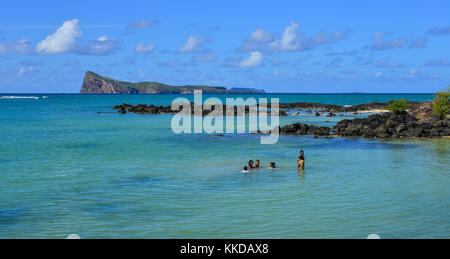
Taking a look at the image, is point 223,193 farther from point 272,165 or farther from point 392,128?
point 392,128

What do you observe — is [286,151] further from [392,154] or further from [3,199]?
[3,199]

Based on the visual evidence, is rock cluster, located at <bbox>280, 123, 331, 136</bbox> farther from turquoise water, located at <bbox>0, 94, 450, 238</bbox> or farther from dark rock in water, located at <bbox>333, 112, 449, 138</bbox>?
turquoise water, located at <bbox>0, 94, 450, 238</bbox>

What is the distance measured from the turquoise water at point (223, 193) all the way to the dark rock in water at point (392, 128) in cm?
689

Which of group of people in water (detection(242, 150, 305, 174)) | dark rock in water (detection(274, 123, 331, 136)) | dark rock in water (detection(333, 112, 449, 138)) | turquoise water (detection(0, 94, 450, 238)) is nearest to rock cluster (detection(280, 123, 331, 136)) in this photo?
dark rock in water (detection(274, 123, 331, 136))

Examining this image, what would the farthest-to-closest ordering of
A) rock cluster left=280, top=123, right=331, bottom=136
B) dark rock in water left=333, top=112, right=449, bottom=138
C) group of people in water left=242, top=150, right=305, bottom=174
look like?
1. rock cluster left=280, top=123, right=331, bottom=136
2. dark rock in water left=333, top=112, right=449, bottom=138
3. group of people in water left=242, top=150, right=305, bottom=174

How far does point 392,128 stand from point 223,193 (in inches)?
1300

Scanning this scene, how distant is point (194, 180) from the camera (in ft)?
84.0

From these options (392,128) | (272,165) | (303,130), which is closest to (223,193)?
(272,165)

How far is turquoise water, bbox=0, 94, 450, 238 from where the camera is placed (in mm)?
16797

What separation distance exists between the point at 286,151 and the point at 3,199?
887 inches

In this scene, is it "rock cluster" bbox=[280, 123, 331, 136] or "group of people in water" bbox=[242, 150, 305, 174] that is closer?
"group of people in water" bbox=[242, 150, 305, 174]

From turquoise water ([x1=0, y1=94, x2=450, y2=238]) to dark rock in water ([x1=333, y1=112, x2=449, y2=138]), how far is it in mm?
6893

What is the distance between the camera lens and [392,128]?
163 ft

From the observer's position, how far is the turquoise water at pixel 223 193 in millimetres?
16797
